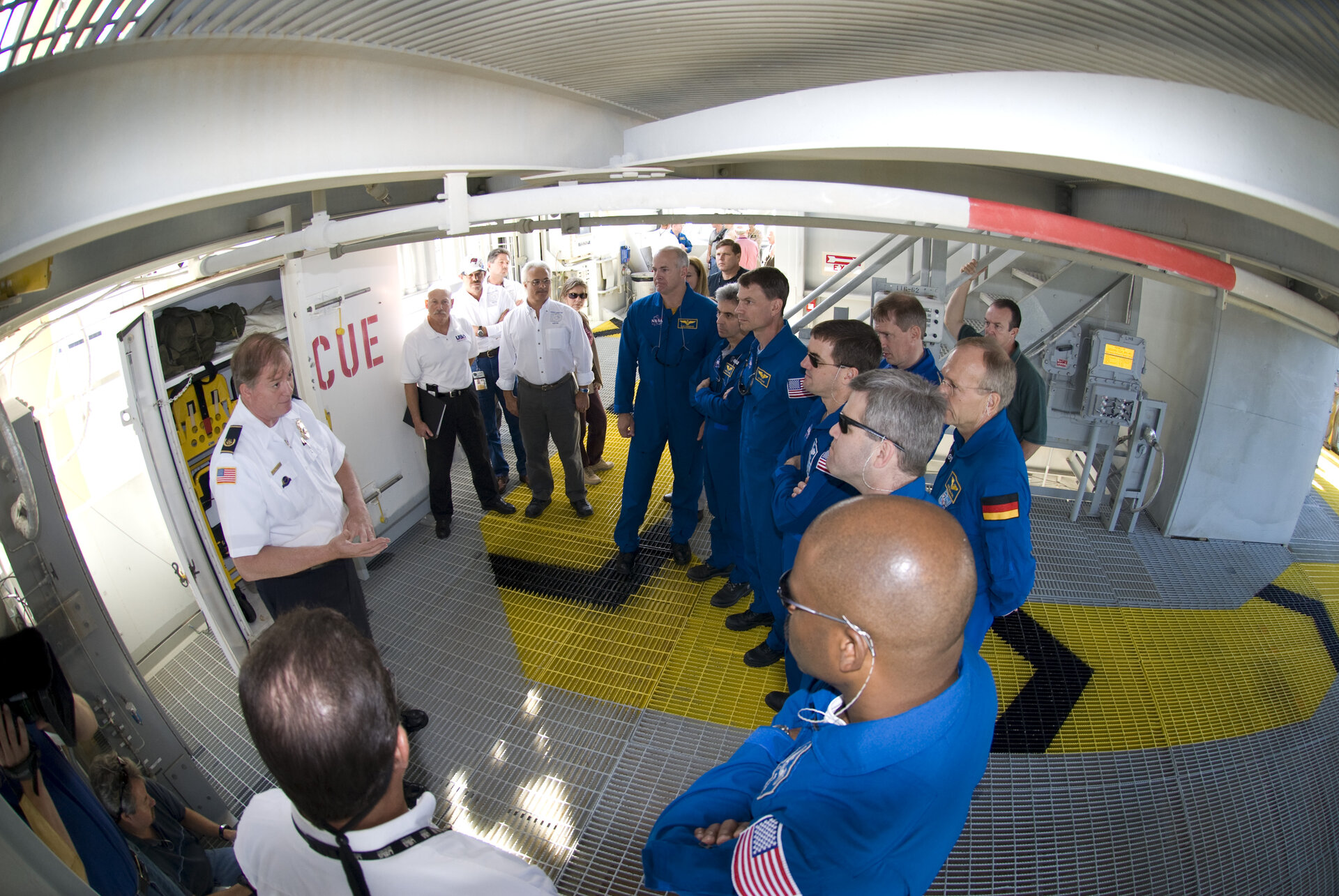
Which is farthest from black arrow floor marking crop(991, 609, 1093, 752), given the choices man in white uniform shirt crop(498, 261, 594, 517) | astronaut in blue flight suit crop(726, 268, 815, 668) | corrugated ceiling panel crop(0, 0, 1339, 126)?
man in white uniform shirt crop(498, 261, 594, 517)

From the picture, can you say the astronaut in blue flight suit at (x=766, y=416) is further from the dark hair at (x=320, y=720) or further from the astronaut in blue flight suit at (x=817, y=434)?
the dark hair at (x=320, y=720)

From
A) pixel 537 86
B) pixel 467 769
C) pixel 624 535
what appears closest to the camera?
pixel 537 86

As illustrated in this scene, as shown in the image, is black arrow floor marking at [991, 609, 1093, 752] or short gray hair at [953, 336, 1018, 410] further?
black arrow floor marking at [991, 609, 1093, 752]

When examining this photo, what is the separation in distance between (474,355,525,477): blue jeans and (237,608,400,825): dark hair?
466 centimetres

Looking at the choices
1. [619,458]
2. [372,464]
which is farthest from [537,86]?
[619,458]

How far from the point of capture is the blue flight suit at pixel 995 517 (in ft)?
8.43

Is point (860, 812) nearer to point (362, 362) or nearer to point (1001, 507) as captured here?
point (1001, 507)

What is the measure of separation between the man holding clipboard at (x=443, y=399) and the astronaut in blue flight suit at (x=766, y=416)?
2.19 meters

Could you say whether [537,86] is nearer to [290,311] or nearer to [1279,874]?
[290,311]

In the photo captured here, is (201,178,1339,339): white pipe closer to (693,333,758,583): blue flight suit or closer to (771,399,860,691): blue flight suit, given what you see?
(771,399,860,691): blue flight suit

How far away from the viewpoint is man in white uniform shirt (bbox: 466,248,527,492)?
5789 millimetres

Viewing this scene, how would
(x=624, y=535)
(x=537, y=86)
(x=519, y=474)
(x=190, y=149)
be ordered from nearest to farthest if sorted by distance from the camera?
(x=190, y=149), (x=537, y=86), (x=624, y=535), (x=519, y=474)

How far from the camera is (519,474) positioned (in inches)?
237

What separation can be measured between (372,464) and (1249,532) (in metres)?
5.99
